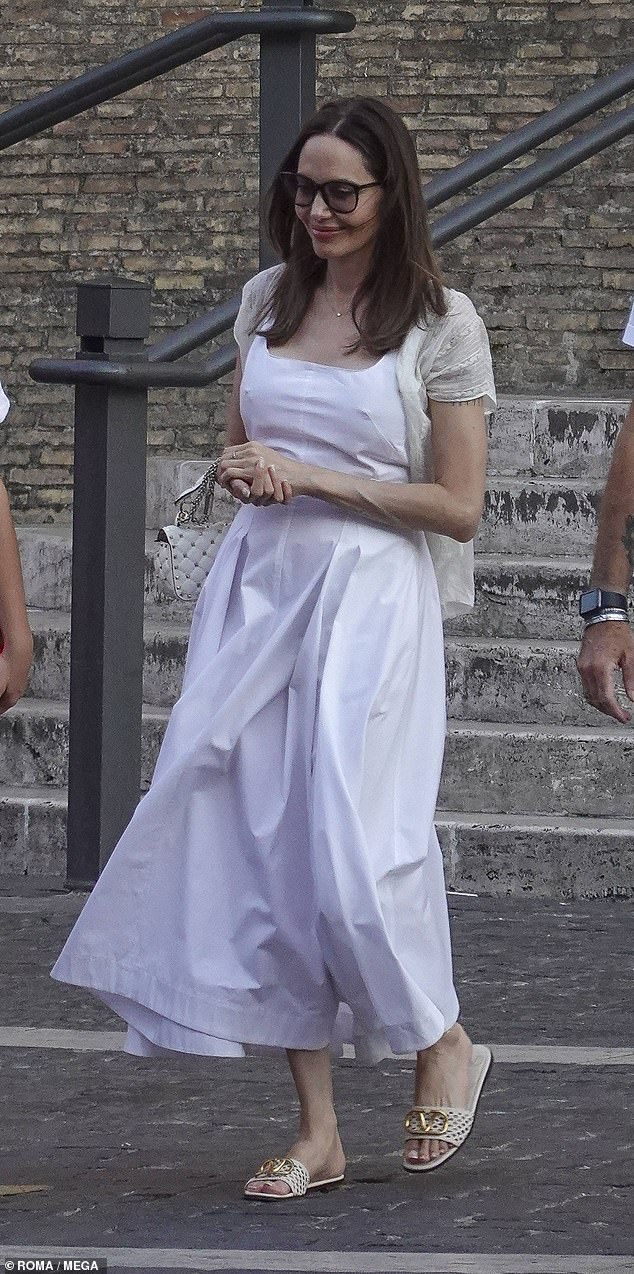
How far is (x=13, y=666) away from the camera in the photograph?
11.5ft

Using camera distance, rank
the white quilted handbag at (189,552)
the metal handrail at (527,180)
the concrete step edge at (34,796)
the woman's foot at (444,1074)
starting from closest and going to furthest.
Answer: the woman's foot at (444,1074) → the white quilted handbag at (189,552) → the concrete step edge at (34,796) → the metal handrail at (527,180)

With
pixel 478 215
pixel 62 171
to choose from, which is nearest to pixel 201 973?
pixel 478 215

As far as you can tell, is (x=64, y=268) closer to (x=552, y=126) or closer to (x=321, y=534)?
(x=552, y=126)

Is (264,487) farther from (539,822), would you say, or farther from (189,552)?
(539,822)

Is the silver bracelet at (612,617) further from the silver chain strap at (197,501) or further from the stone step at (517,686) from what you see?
the stone step at (517,686)

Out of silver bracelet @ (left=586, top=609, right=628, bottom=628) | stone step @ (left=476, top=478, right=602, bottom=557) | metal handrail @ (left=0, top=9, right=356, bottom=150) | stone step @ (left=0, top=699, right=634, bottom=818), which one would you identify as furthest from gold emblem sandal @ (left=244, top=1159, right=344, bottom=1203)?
stone step @ (left=476, top=478, right=602, bottom=557)

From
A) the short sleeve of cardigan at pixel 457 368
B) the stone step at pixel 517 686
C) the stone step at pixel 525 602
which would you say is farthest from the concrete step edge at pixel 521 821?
the short sleeve of cardigan at pixel 457 368

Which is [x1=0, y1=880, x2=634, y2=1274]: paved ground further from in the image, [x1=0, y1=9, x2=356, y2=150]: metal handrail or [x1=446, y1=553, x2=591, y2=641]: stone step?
[x1=0, y1=9, x2=356, y2=150]: metal handrail

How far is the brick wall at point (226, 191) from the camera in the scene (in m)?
10.0

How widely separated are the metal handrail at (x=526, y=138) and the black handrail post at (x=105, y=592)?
131cm

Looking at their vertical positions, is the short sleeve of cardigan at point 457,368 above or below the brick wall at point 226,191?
below

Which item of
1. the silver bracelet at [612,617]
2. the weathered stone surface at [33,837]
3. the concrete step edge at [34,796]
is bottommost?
the weathered stone surface at [33,837]

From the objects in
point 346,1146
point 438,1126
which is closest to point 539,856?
point 346,1146

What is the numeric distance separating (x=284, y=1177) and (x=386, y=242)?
1541 millimetres
